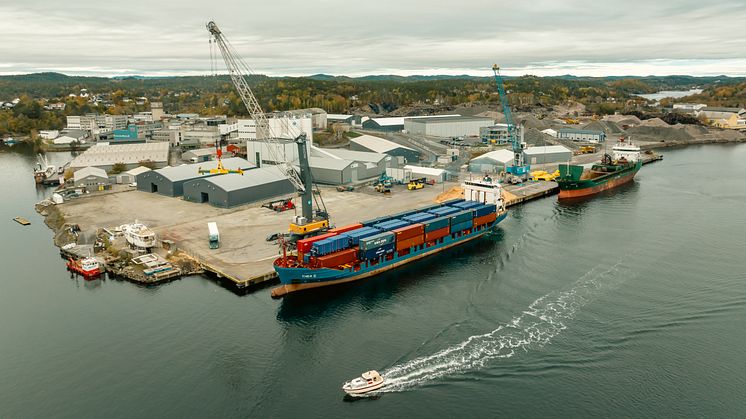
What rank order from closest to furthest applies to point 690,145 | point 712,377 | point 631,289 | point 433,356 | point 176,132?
point 712,377 < point 433,356 < point 631,289 < point 176,132 < point 690,145

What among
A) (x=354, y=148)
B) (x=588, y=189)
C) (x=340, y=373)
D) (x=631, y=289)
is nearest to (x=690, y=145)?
(x=588, y=189)

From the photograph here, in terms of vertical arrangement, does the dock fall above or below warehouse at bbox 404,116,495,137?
below

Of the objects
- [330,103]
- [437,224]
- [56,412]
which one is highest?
[330,103]

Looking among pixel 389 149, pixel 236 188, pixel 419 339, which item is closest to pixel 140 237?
pixel 236 188

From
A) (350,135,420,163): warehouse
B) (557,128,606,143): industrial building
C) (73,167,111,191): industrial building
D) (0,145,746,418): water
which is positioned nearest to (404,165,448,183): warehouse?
(350,135,420,163): warehouse

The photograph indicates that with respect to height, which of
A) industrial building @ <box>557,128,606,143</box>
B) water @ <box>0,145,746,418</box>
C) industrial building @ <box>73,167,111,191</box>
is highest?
industrial building @ <box>557,128,606,143</box>

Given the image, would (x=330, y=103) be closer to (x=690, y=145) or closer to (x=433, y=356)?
(x=690, y=145)

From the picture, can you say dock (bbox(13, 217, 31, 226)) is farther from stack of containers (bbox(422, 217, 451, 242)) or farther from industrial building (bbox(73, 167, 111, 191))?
stack of containers (bbox(422, 217, 451, 242))
